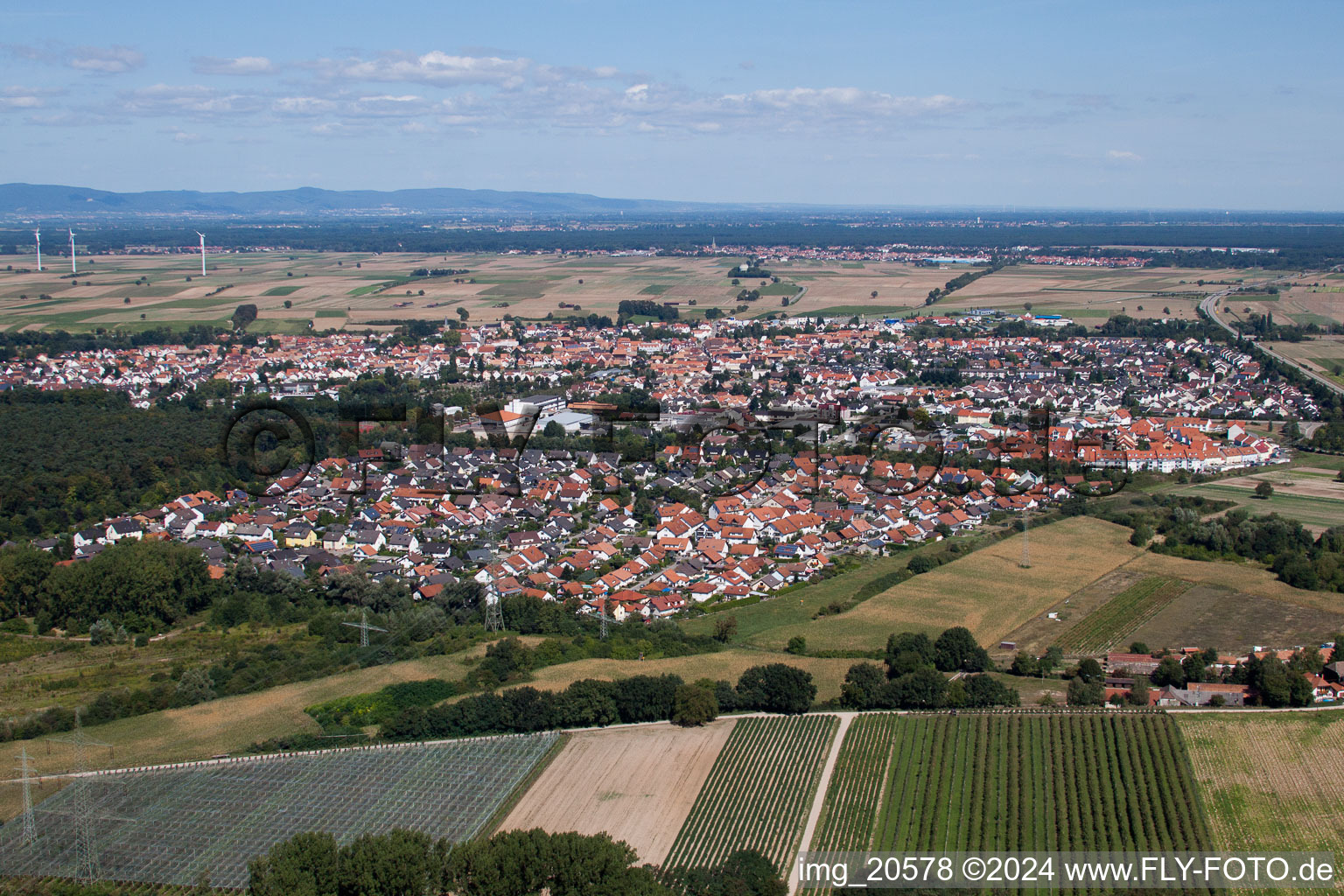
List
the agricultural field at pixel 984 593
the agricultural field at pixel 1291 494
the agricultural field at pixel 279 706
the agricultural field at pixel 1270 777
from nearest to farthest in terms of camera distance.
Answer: the agricultural field at pixel 1270 777
the agricultural field at pixel 279 706
the agricultural field at pixel 984 593
the agricultural field at pixel 1291 494

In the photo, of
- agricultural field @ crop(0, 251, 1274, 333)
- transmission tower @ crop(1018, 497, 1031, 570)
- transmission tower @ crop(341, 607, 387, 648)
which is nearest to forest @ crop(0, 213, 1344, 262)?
agricultural field @ crop(0, 251, 1274, 333)

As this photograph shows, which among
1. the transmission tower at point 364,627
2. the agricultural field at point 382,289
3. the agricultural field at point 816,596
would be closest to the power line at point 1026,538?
the agricultural field at point 816,596

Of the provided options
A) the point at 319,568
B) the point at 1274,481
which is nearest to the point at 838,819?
the point at 319,568

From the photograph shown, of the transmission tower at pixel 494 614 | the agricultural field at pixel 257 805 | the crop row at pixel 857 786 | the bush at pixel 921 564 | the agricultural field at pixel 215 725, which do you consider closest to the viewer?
the agricultural field at pixel 257 805

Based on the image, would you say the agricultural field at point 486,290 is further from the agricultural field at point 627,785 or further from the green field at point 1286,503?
the agricultural field at point 627,785

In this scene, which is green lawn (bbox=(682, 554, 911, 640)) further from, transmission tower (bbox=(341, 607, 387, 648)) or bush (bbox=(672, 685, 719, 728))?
transmission tower (bbox=(341, 607, 387, 648))

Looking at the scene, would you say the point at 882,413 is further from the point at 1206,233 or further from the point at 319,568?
the point at 1206,233
